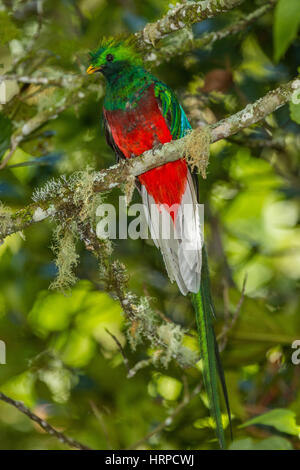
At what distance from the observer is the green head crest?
3.19 m

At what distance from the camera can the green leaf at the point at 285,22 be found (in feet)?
3.21

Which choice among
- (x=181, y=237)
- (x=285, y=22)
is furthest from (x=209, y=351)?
(x=285, y=22)

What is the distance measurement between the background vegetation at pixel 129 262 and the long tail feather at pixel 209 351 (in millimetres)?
383

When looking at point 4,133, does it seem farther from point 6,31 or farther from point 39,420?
point 39,420

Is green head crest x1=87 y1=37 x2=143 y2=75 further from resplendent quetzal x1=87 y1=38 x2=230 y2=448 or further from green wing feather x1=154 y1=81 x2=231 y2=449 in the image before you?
green wing feather x1=154 y1=81 x2=231 y2=449

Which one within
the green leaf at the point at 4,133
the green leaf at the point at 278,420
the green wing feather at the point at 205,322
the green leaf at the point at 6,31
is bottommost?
the green leaf at the point at 278,420

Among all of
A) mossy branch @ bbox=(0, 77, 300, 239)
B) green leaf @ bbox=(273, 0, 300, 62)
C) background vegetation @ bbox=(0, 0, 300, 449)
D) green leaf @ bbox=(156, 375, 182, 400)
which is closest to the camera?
green leaf @ bbox=(273, 0, 300, 62)

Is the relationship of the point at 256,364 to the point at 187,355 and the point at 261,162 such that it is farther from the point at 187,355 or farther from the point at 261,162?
the point at 261,162

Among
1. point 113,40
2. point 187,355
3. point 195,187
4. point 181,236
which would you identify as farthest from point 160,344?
point 113,40

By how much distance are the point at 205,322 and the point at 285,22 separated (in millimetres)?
1965

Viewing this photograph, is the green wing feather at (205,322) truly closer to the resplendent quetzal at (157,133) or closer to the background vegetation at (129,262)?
the resplendent quetzal at (157,133)

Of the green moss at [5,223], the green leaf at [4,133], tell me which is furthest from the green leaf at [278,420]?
the green leaf at [4,133]

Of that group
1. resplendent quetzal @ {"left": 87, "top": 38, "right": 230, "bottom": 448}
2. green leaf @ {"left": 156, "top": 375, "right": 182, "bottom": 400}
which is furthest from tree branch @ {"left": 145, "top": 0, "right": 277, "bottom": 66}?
green leaf @ {"left": 156, "top": 375, "right": 182, "bottom": 400}

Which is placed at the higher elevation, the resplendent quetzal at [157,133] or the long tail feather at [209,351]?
the resplendent quetzal at [157,133]
